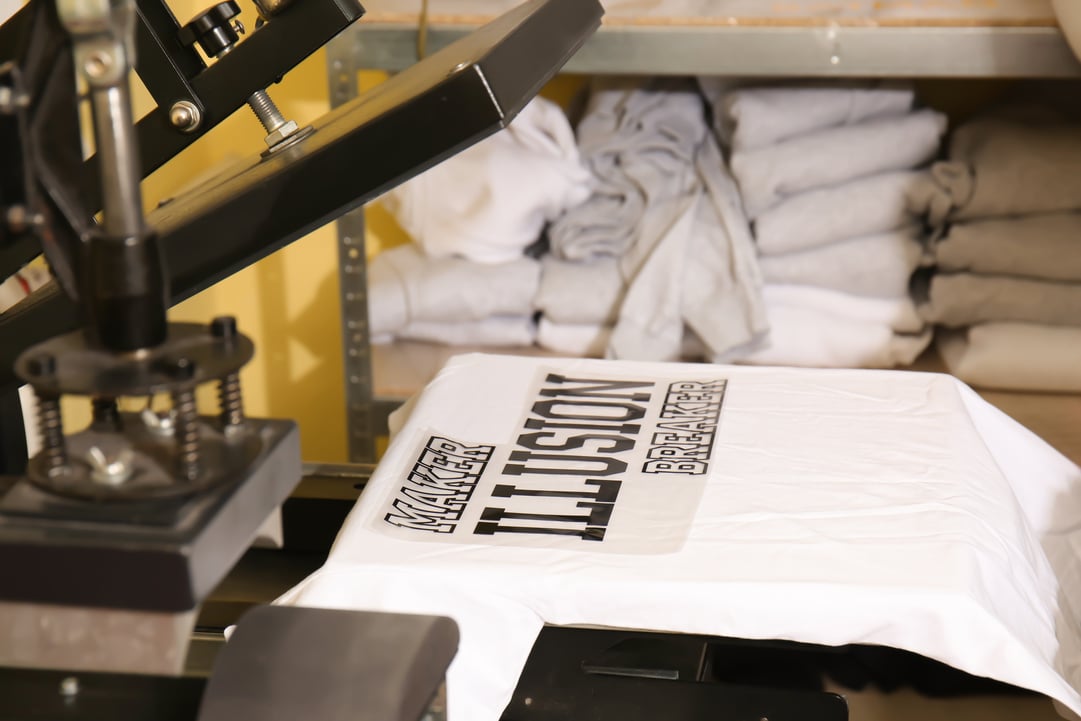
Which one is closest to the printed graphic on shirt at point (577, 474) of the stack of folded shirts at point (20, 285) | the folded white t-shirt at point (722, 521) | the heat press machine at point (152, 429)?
the folded white t-shirt at point (722, 521)

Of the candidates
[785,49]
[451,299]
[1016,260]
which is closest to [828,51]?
[785,49]

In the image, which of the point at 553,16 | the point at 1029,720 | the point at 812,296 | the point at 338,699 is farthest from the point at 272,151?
the point at 812,296

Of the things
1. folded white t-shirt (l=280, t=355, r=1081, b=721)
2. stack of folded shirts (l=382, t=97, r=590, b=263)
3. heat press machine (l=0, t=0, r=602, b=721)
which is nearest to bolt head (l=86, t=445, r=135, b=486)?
heat press machine (l=0, t=0, r=602, b=721)

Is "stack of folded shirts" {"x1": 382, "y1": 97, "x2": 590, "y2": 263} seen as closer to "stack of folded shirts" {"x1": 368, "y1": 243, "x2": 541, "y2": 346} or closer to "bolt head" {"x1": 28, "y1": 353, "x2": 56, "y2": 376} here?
"stack of folded shirts" {"x1": 368, "y1": 243, "x2": 541, "y2": 346}

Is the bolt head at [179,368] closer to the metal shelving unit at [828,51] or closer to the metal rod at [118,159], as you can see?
the metal rod at [118,159]

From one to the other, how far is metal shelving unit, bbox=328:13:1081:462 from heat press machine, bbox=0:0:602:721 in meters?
0.63

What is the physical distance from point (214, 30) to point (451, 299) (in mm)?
703

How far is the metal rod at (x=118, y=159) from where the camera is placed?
0.37 meters

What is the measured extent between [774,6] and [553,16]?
2.07ft

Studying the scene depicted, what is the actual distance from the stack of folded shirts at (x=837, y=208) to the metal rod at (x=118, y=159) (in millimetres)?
1025

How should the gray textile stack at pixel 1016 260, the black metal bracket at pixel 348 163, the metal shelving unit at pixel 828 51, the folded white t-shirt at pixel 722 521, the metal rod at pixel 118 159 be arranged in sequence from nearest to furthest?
the metal rod at pixel 118 159, the black metal bracket at pixel 348 163, the folded white t-shirt at pixel 722 521, the metal shelving unit at pixel 828 51, the gray textile stack at pixel 1016 260

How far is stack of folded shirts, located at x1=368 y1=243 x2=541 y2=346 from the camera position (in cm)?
138

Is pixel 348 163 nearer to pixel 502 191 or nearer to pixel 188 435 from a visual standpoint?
pixel 188 435

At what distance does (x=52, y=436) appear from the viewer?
412 mm
